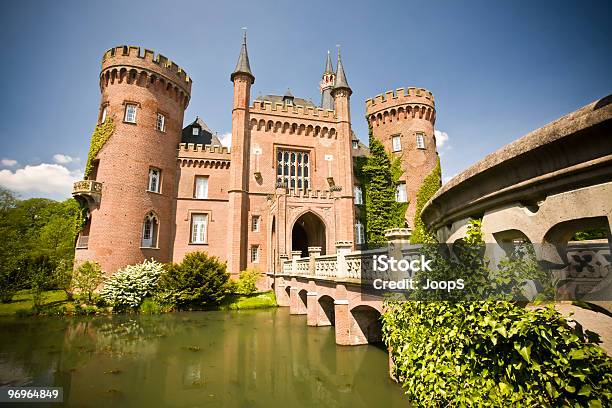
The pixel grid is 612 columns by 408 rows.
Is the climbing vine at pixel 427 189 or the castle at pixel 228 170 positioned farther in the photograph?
the climbing vine at pixel 427 189

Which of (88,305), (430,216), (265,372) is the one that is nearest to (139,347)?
(265,372)

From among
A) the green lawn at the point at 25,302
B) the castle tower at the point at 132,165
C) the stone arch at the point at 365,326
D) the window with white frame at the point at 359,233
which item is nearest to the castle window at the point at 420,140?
the window with white frame at the point at 359,233

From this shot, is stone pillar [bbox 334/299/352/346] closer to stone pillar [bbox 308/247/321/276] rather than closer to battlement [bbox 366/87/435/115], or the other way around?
stone pillar [bbox 308/247/321/276]

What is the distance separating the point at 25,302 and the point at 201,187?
1300cm

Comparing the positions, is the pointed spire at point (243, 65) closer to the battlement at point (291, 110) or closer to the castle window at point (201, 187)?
the battlement at point (291, 110)

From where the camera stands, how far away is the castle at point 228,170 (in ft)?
71.9

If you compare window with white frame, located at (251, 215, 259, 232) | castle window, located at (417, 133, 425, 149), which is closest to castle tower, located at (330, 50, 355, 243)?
castle window, located at (417, 133, 425, 149)

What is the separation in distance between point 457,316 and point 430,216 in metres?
1.69

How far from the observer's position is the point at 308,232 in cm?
2767

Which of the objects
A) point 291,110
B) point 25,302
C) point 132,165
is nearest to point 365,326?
point 132,165

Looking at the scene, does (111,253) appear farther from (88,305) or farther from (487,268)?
(487,268)

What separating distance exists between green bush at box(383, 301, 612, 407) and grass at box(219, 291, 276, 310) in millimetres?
17565

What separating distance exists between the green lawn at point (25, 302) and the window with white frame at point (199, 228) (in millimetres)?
8837

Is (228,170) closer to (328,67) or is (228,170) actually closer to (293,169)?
(293,169)
